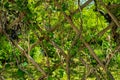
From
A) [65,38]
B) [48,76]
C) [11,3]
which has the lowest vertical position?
[48,76]

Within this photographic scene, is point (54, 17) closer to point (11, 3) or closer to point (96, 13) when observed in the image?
point (96, 13)

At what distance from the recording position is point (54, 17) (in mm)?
2480

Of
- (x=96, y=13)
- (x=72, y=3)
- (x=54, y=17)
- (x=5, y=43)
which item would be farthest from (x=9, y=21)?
(x=96, y=13)

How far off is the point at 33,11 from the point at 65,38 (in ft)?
1.63

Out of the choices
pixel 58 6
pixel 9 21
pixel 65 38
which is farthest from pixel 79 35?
pixel 9 21

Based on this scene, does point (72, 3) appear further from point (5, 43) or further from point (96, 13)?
point (5, 43)

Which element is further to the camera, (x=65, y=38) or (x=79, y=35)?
(x=65, y=38)

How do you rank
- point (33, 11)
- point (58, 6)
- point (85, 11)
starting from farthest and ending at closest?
point (85, 11)
point (33, 11)
point (58, 6)

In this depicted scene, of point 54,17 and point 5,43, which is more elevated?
point 54,17

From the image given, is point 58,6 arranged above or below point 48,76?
above

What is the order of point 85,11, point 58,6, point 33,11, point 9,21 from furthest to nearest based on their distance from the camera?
point 85,11
point 9,21
point 33,11
point 58,6

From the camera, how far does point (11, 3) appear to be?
2068mm

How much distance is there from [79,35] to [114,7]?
1.00 ft

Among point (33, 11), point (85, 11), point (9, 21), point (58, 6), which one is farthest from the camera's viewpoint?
point (85, 11)
